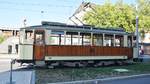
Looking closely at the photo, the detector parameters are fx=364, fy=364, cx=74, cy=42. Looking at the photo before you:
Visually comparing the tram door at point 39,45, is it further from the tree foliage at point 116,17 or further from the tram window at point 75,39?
the tree foliage at point 116,17

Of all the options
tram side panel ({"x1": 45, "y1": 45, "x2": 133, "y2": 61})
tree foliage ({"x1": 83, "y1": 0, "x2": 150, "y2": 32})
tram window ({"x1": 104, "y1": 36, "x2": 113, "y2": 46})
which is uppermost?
tree foliage ({"x1": 83, "y1": 0, "x2": 150, "y2": 32})

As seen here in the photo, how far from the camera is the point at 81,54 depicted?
25.5m

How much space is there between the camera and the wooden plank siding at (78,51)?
23.6 meters

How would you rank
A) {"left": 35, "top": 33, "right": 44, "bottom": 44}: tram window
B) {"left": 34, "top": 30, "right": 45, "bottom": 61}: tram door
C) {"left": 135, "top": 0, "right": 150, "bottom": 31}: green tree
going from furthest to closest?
{"left": 135, "top": 0, "right": 150, "bottom": 31}: green tree < {"left": 35, "top": 33, "right": 44, "bottom": 44}: tram window < {"left": 34, "top": 30, "right": 45, "bottom": 61}: tram door

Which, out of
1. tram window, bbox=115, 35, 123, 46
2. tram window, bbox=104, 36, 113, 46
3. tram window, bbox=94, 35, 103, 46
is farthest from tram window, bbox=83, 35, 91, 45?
tram window, bbox=115, 35, 123, 46

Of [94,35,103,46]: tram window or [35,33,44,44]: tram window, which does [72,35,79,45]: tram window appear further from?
[35,33,44,44]: tram window

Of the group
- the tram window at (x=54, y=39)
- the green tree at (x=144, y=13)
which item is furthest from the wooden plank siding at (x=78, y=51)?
the green tree at (x=144, y=13)

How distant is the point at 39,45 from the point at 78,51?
3.09 m

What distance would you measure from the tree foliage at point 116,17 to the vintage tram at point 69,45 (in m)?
25.1

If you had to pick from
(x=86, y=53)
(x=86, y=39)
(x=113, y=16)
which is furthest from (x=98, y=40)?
(x=113, y=16)

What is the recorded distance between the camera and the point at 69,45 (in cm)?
2481

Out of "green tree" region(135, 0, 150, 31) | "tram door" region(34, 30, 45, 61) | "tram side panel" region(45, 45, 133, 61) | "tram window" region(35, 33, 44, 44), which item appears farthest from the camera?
"green tree" region(135, 0, 150, 31)

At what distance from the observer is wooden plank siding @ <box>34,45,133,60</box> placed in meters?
23.6

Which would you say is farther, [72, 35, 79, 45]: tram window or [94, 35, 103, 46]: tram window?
[94, 35, 103, 46]: tram window
